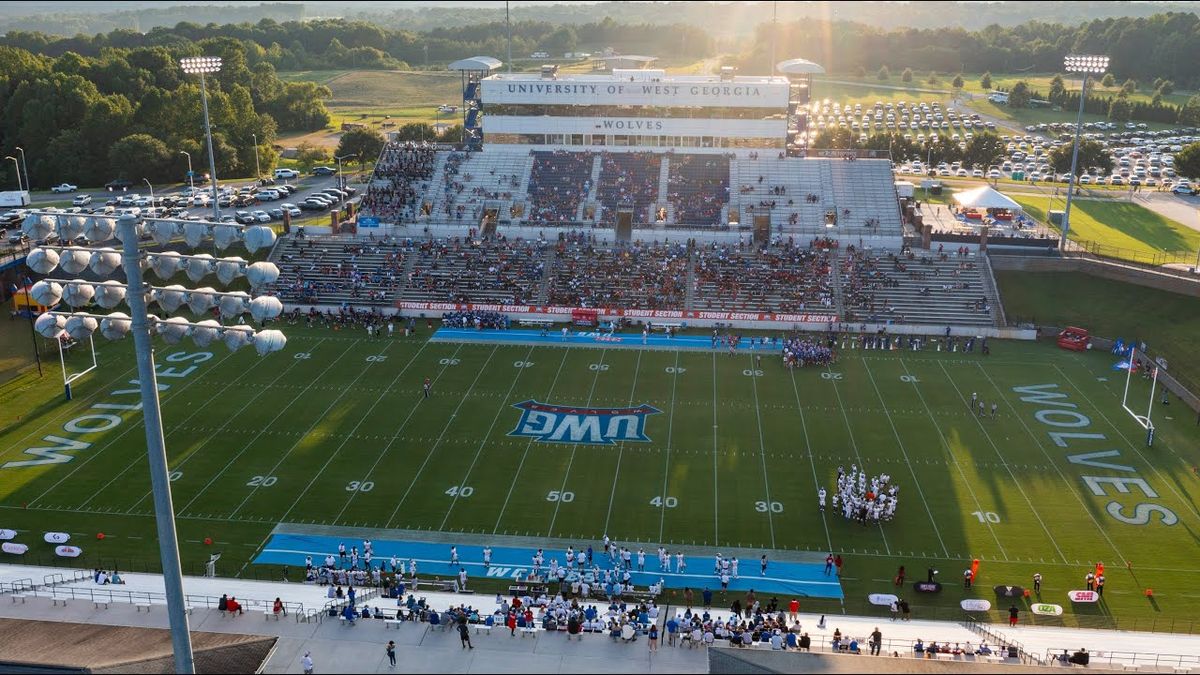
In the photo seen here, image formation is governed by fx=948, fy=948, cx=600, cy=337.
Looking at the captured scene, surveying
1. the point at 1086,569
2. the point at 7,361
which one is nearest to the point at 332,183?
the point at 7,361

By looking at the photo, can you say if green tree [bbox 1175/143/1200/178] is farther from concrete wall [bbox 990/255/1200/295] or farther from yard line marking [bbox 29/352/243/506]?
yard line marking [bbox 29/352/243/506]

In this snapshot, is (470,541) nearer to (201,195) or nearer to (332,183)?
(201,195)

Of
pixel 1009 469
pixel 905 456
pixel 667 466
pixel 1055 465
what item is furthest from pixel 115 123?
pixel 1055 465

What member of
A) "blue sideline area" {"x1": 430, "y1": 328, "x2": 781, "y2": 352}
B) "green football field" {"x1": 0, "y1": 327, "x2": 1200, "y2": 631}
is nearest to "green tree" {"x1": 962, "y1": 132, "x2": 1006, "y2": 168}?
"green football field" {"x1": 0, "y1": 327, "x2": 1200, "y2": 631}

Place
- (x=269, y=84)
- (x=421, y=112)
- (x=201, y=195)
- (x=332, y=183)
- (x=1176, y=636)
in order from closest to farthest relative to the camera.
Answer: (x=1176, y=636), (x=201, y=195), (x=332, y=183), (x=269, y=84), (x=421, y=112)

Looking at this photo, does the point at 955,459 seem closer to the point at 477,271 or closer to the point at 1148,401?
the point at 1148,401

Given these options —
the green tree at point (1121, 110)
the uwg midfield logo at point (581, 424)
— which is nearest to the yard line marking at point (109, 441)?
the uwg midfield logo at point (581, 424)

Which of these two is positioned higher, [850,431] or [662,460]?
[850,431]
